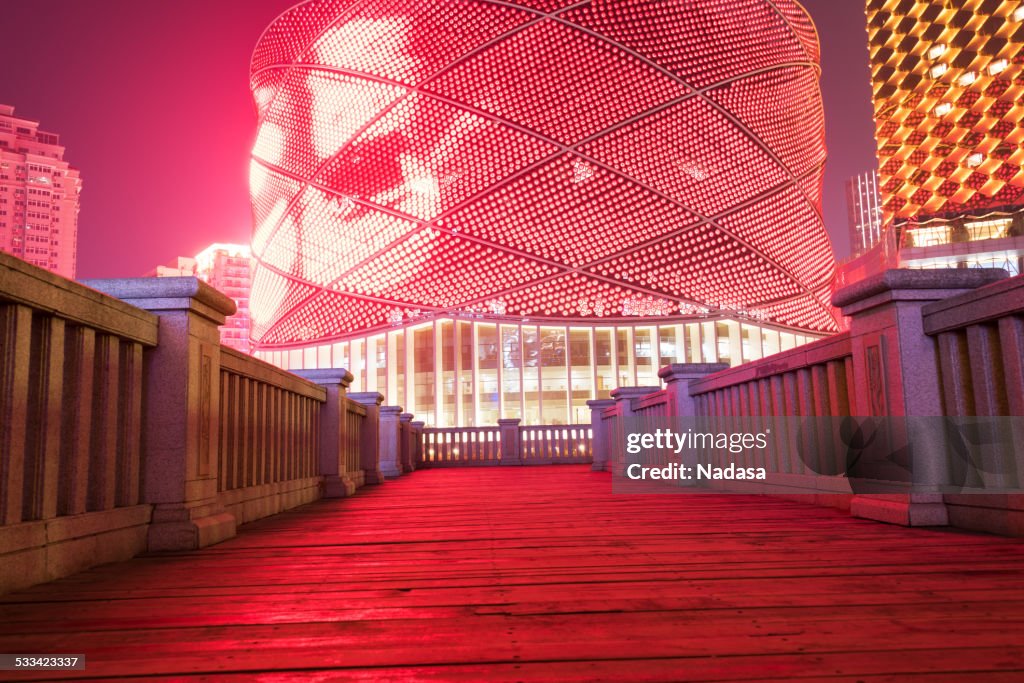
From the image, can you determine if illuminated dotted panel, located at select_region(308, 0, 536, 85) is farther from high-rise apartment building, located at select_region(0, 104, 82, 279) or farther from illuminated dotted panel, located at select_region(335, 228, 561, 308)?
high-rise apartment building, located at select_region(0, 104, 82, 279)

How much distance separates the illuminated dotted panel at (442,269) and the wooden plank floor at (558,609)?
88.3 ft

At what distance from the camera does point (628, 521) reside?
4312mm

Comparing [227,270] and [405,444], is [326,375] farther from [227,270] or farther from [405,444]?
[227,270]

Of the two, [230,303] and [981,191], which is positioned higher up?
A: [981,191]

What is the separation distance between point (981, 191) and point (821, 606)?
208 ft

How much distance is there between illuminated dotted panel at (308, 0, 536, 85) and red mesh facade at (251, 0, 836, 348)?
8 centimetres

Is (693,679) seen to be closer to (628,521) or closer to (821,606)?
(821,606)

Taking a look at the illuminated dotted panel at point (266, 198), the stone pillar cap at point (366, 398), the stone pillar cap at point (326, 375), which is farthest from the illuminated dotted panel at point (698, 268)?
the stone pillar cap at point (326, 375)

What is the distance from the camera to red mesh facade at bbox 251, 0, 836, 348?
30.2 m

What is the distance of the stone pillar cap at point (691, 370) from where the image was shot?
7.21 meters

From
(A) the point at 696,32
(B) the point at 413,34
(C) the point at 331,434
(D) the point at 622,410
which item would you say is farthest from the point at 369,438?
(A) the point at 696,32

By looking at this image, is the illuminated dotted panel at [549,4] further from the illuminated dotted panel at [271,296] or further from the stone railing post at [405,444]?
the stone railing post at [405,444]

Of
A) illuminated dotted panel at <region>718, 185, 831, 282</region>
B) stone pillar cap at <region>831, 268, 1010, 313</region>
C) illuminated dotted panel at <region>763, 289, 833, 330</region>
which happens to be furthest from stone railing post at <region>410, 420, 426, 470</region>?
illuminated dotted panel at <region>763, 289, 833, 330</region>

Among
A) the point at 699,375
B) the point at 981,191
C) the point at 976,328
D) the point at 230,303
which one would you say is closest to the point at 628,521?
the point at 976,328
